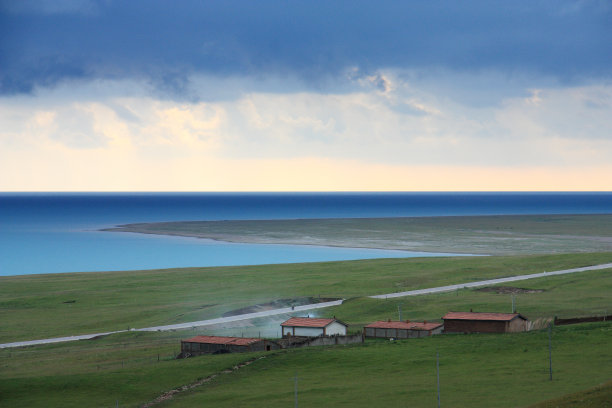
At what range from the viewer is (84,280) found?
438 feet

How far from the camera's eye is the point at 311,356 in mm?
64312

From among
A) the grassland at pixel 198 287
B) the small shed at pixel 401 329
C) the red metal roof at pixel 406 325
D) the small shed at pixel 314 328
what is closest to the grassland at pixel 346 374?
the small shed at pixel 401 329

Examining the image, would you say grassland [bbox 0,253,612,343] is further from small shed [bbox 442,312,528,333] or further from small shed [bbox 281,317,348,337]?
small shed [bbox 281,317,348,337]

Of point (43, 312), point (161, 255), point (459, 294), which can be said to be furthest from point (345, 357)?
point (161, 255)

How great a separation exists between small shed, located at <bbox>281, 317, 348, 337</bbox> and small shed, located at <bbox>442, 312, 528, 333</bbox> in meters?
10.1

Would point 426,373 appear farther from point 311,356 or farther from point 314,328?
point 314,328

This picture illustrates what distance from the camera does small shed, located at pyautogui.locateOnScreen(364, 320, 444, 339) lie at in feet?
235

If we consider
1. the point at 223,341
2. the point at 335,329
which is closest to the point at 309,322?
the point at 335,329

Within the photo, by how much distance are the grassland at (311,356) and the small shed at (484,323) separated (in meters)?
2.55

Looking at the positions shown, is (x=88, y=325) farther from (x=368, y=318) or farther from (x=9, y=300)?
(x=368, y=318)

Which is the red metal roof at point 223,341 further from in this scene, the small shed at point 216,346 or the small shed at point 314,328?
the small shed at point 314,328

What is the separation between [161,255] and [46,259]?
26.2 meters

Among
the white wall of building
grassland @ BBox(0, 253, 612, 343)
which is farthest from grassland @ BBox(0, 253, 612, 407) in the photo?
the white wall of building

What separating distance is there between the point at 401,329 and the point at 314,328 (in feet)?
26.6
